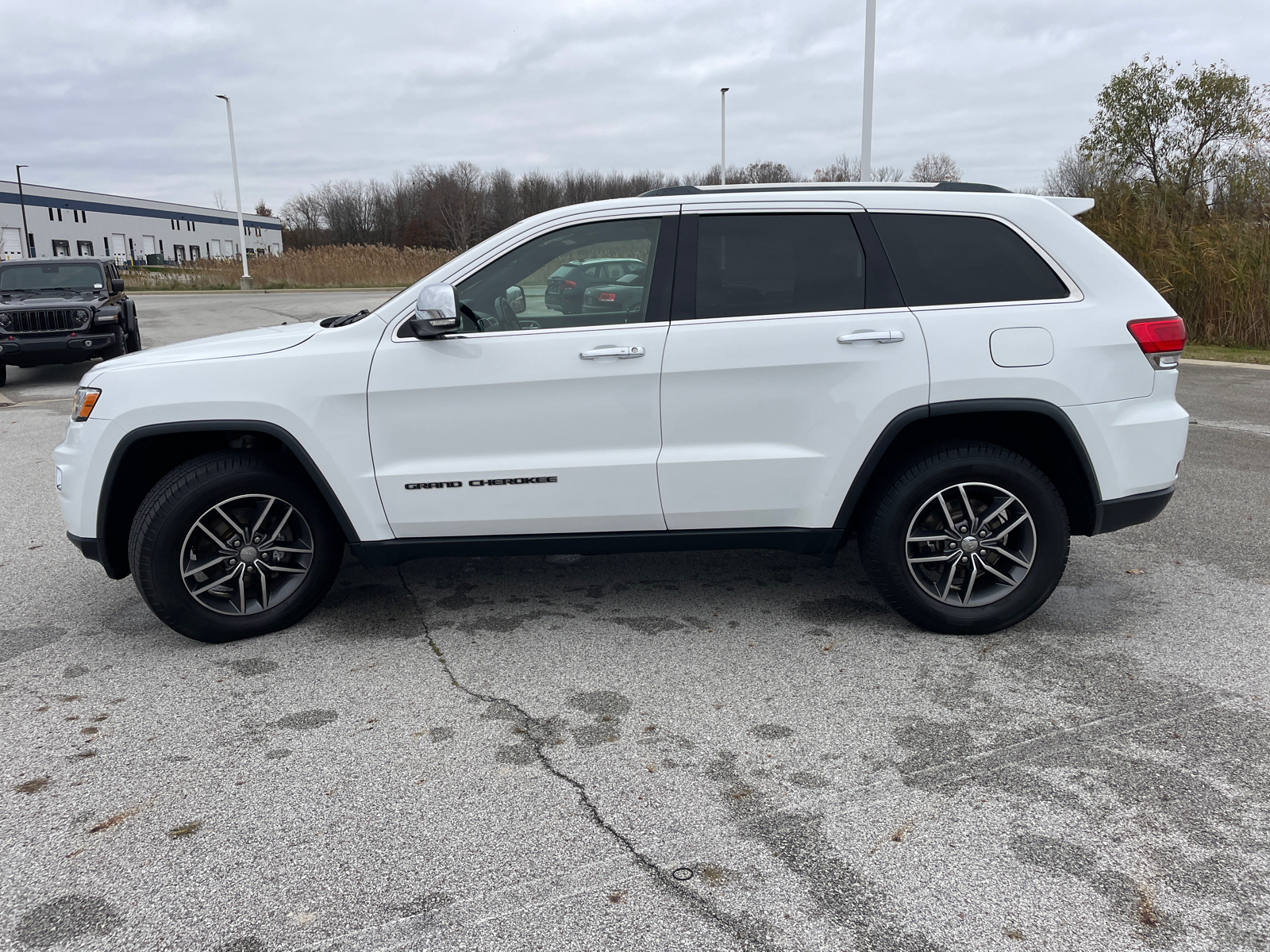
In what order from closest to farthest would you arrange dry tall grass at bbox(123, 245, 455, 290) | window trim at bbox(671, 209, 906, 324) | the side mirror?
1. the side mirror
2. window trim at bbox(671, 209, 906, 324)
3. dry tall grass at bbox(123, 245, 455, 290)

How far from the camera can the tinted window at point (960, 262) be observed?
3914 millimetres

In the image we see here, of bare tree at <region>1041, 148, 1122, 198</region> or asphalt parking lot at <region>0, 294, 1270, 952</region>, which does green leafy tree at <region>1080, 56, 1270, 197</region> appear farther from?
asphalt parking lot at <region>0, 294, 1270, 952</region>

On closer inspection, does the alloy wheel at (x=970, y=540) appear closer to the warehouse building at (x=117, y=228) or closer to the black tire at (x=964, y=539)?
the black tire at (x=964, y=539)

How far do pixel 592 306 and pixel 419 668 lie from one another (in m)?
1.69

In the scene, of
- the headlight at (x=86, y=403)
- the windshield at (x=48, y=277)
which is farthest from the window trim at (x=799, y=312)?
the windshield at (x=48, y=277)

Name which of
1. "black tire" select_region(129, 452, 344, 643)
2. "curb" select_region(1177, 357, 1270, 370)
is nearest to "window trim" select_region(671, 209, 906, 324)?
"black tire" select_region(129, 452, 344, 643)

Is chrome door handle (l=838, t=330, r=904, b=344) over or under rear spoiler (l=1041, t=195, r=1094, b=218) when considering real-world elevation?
under

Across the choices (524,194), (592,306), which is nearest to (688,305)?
(592,306)

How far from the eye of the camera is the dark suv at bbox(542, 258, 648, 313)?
3.92 meters

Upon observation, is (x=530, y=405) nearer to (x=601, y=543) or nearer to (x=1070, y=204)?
(x=601, y=543)

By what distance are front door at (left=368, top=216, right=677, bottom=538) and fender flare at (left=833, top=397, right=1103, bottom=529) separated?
0.91m

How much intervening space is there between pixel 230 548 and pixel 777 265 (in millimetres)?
2701

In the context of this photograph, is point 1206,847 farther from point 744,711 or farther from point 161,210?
point 161,210

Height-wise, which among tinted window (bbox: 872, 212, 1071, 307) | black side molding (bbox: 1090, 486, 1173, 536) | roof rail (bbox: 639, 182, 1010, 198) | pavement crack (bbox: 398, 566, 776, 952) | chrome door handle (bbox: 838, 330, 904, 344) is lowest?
pavement crack (bbox: 398, 566, 776, 952)
